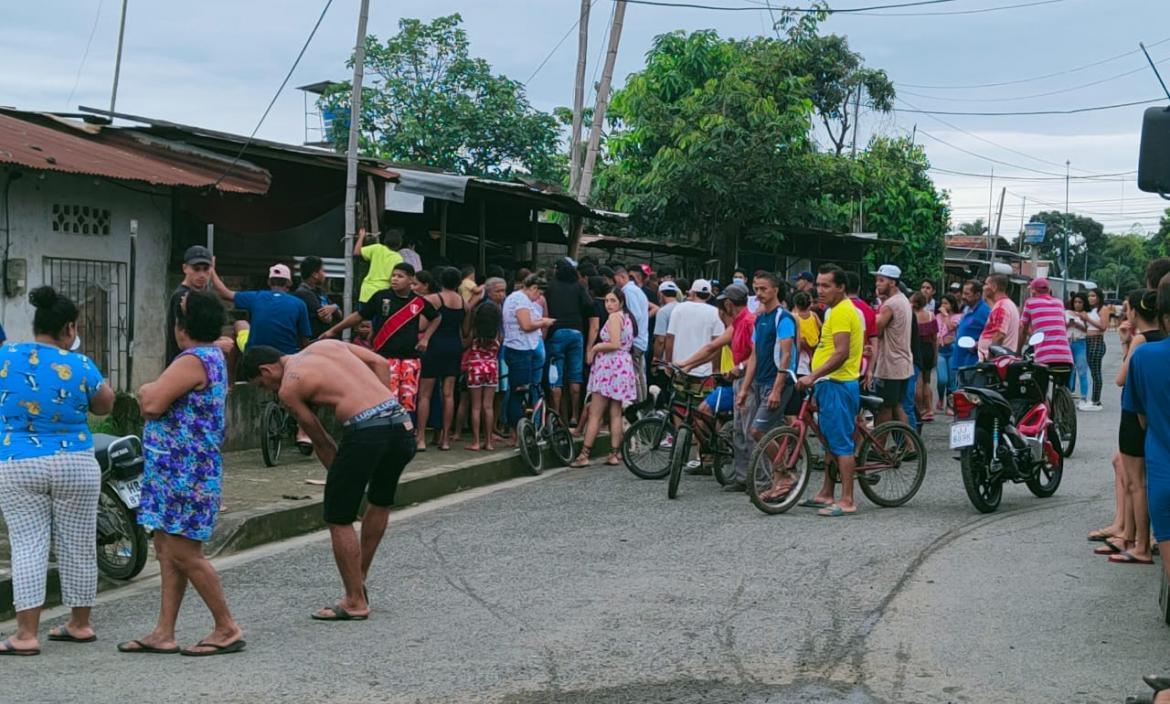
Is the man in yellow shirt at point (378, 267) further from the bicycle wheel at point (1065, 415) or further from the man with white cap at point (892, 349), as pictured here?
the bicycle wheel at point (1065, 415)

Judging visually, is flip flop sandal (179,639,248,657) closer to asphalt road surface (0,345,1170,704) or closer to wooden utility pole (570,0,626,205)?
asphalt road surface (0,345,1170,704)

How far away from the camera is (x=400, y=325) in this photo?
12000mm

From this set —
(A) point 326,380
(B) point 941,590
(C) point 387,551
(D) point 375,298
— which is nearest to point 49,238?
(D) point 375,298

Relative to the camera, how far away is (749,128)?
2608cm

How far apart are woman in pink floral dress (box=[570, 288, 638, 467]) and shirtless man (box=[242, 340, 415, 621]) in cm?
602

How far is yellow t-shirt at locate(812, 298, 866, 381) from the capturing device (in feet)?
32.6

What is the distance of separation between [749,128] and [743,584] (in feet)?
64.1

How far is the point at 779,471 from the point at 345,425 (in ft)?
14.2

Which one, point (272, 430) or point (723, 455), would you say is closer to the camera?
point (723, 455)

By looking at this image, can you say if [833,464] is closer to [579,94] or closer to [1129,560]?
[1129,560]

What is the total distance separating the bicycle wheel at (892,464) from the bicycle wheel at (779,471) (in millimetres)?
564

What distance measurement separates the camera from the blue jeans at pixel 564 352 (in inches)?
534

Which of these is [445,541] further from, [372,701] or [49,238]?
[49,238]

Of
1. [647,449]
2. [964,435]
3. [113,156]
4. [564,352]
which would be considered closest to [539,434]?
[564,352]
